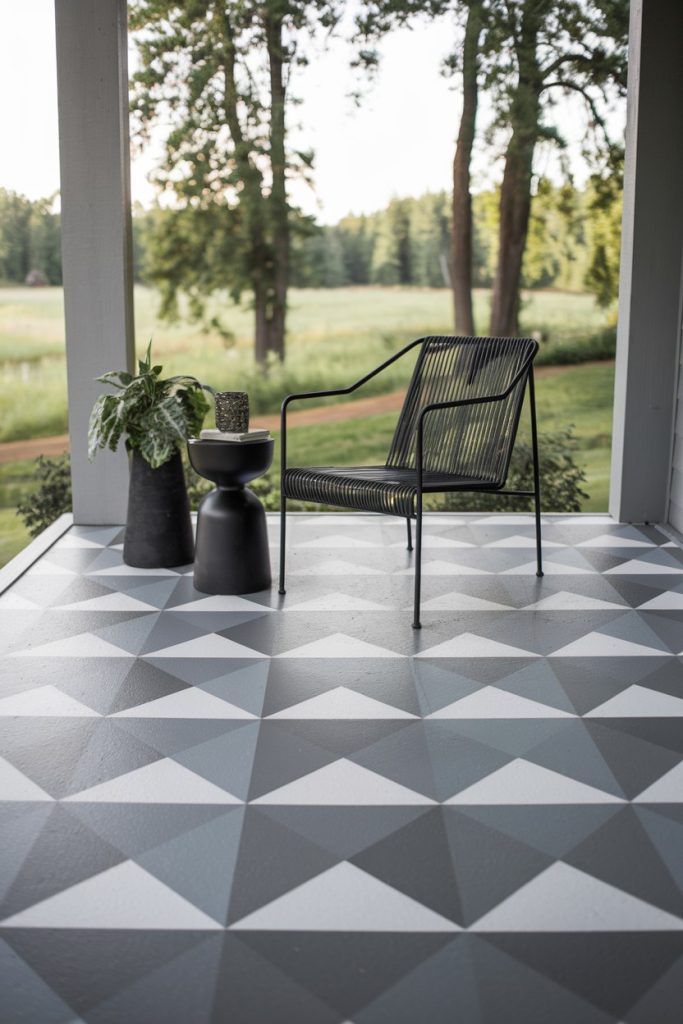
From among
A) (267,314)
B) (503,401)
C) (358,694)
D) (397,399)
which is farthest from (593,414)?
(358,694)

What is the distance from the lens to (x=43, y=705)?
7.87ft

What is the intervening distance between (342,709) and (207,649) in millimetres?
566

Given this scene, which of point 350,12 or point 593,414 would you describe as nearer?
point 350,12

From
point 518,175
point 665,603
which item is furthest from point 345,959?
point 518,175

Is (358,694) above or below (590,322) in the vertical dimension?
below

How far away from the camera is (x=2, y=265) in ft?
24.6

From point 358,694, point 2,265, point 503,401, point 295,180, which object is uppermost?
point 295,180

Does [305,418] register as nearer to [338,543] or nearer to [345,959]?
[338,543]

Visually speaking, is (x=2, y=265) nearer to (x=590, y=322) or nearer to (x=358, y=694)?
(x=590, y=322)

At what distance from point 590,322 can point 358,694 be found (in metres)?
5.49

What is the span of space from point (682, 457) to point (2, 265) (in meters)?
5.37

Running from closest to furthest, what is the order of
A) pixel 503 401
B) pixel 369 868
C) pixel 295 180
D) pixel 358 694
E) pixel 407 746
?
pixel 369 868, pixel 407 746, pixel 358 694, pixel 503 401, pixel 295 180

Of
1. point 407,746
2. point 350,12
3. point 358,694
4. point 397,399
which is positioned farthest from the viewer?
point 397,399

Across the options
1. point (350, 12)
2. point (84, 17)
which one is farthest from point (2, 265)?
point (84, 17)
